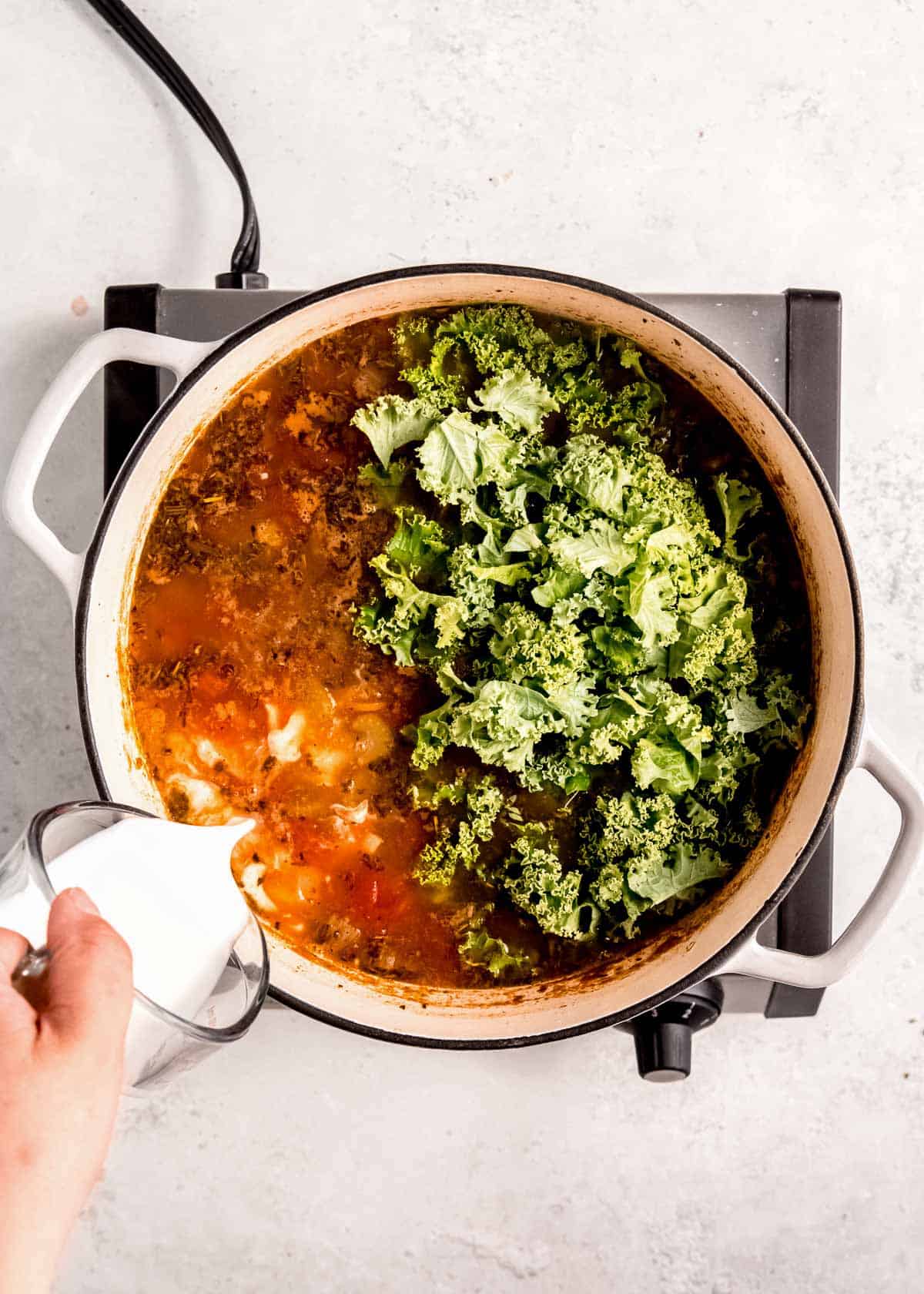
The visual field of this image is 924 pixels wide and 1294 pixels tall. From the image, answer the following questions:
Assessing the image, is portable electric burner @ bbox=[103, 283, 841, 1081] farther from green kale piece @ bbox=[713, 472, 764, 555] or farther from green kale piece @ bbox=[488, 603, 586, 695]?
green kale piece @ bbox=[488, 603, 586, 695]

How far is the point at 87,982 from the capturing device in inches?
30.3

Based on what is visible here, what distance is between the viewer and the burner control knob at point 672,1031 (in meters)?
1.29

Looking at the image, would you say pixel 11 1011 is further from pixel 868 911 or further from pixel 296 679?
pixel 868 911

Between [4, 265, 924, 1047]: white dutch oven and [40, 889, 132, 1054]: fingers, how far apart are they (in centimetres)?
41

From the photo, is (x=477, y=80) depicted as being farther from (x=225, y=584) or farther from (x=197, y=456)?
(x=225, y=584)

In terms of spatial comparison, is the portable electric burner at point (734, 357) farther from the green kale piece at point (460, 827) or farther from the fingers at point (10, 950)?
the fingers at point (10, 950)

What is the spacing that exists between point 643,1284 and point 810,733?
0.88m

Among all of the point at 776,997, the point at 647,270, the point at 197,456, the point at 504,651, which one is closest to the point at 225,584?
the point at 197,456

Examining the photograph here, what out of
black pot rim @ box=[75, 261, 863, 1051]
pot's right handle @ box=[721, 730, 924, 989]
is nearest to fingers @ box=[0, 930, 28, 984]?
black pot rim @ box=[75, 261, 863, 1051]

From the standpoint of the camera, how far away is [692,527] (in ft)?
4.14

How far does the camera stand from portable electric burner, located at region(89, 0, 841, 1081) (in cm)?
130

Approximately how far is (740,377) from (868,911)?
0.60 m

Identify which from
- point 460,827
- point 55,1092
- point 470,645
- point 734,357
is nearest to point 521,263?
point 734,357

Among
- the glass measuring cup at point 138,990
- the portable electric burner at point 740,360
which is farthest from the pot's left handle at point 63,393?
the glass measuring cup at point 138,990
